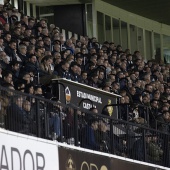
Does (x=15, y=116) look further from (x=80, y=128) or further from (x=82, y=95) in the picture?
(x=82, y=95)

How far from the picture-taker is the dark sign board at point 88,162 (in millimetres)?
16328

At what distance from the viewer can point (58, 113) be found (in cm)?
1616

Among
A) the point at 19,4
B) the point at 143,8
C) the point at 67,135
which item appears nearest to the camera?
the point at 67,135

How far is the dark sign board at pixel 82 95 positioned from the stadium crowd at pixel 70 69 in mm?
278

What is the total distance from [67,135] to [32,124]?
1.31m

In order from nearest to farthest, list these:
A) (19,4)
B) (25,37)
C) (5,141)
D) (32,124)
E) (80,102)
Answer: (5,141) < (32,124) < (80,102) < (25,37) < (19,4)

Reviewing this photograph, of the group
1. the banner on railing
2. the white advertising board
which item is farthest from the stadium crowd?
the banner on railing

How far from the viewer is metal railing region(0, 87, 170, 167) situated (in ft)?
48.7

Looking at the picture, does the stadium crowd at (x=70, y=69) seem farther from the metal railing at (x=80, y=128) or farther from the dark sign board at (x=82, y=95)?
the dark sign board at (x=82, y=95)

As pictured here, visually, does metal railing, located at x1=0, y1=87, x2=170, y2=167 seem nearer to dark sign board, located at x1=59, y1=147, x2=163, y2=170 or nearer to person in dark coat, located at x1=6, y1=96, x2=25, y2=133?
person in dark coat, located at x1=6, y1=96, x2=25, y2=133

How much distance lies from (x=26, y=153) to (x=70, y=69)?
22.7 feet

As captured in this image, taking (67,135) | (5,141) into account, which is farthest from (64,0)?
(5,141)

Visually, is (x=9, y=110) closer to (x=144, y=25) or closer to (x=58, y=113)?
(x=58, y=113)

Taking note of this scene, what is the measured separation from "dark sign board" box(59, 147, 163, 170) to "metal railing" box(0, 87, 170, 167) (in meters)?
0.16
